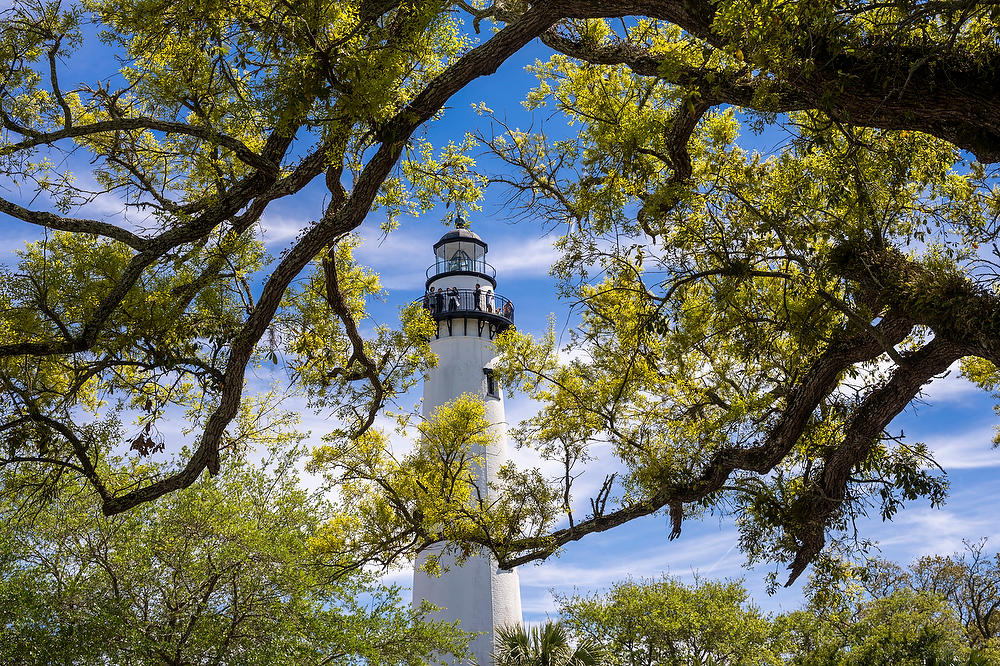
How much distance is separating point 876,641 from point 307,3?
45.6 ft

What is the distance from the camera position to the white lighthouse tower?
17281 millimetres

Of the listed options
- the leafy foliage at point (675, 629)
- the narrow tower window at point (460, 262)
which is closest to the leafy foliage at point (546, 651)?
the leafy foliage at point (675, 629)

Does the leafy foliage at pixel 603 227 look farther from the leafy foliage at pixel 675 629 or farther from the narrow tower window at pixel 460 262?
the narrow tower window at pixel 460 262

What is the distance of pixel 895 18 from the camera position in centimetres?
486

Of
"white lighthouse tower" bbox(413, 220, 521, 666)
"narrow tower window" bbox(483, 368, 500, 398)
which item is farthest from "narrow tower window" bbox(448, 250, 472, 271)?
"narrow tower window" bbox(483, 368, 500, 398)

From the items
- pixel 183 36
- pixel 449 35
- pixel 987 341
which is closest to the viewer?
pixel 987 341

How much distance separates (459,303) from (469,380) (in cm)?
218

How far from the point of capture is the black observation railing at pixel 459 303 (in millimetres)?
20172

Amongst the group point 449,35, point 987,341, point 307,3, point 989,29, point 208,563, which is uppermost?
point 449,35

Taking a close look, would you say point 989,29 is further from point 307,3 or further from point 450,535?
point 450,535

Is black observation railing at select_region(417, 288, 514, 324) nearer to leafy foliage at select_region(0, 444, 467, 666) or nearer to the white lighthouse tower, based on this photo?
the white lighthouse tower

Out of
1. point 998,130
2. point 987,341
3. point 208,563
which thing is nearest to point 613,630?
point 208,563

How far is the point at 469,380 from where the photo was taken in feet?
64.2

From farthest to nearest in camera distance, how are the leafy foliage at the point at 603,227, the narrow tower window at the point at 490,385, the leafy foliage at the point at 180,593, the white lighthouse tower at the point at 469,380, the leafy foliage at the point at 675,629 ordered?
the narrow tower window at the point at 490,385 → the white lighthouse tower at the point at 469,380 → the leafy foliage at the point at 675,629 → the leafy foliage at the point at 180,593 → the leafy foliage at the point at 603,227
